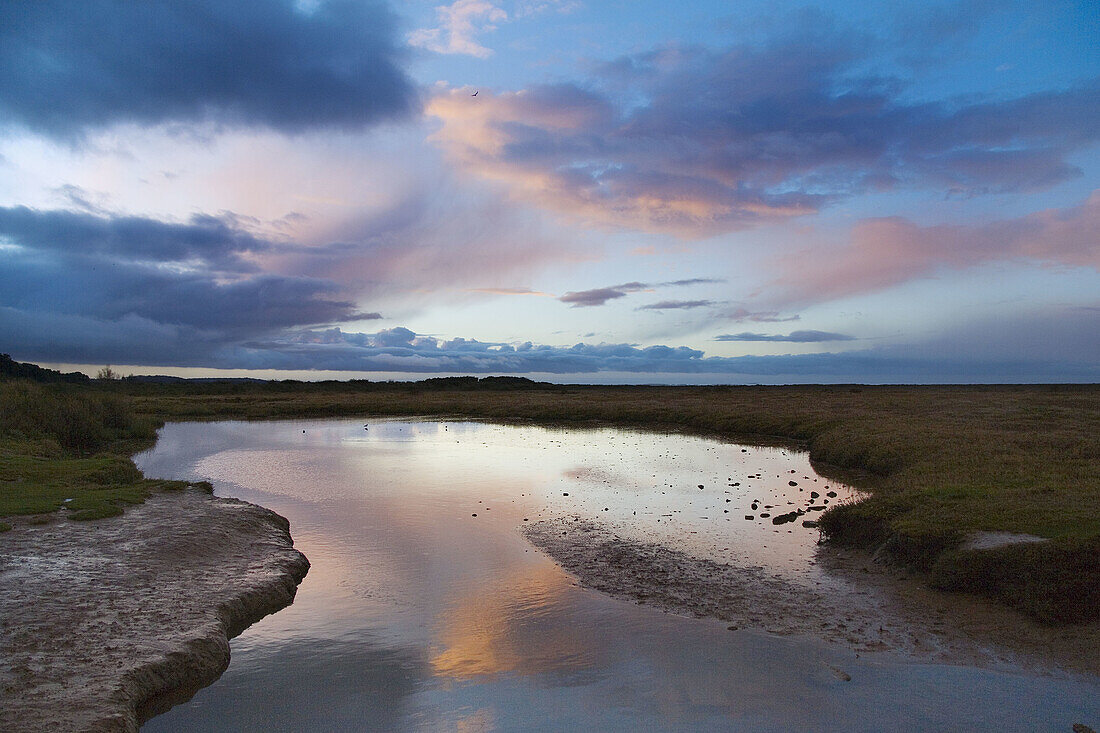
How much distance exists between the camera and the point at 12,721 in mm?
7301

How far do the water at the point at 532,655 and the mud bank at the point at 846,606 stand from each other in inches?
19.3

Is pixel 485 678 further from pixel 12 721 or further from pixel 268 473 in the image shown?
pixel 268 473

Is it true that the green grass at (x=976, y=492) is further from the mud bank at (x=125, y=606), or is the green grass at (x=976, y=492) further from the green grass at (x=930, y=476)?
the mud bank at (x=125, y=606)

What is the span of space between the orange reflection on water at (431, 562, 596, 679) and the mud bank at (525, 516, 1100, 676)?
149cm

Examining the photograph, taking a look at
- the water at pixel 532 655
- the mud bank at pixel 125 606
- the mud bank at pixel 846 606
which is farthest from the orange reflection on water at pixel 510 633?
the mud bank at pixel 125 606

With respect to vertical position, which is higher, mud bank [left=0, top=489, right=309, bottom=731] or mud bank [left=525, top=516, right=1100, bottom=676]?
mud bank [left=0, top=489, right=309, bottom=731]

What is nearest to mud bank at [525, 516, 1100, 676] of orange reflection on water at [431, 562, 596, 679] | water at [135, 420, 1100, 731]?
water at [135, 420, 1100, 731]

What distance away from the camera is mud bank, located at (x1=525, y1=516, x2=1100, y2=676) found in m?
10.2

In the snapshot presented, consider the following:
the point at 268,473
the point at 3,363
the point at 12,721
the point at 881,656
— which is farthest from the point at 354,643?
the point at 3,363

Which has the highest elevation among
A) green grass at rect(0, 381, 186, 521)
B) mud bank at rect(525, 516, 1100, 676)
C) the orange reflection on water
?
green grass at rect(0, 381, 186, 521)

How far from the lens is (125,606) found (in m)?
11.2

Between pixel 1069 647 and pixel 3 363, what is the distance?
94.9 meters

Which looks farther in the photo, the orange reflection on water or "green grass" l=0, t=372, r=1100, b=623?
"green grass" l=0, t=372, r=1100, b=623

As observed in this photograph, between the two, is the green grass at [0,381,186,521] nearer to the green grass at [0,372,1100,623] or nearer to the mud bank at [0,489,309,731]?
the green grass at [0,372,1100,623]
